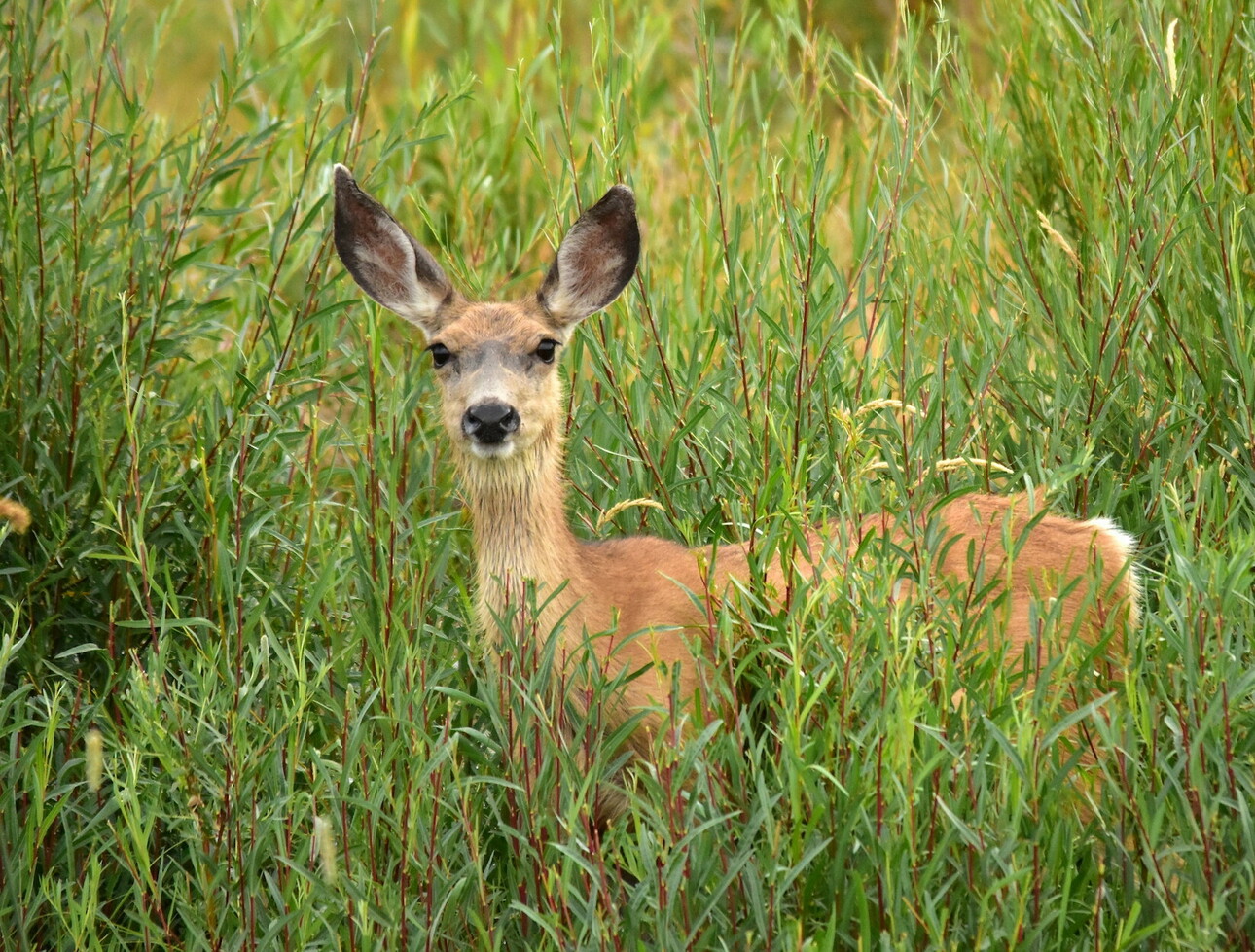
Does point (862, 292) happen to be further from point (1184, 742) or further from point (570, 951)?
point (570, 951)

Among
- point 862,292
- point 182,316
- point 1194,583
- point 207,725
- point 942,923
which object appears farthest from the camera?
point 182,316

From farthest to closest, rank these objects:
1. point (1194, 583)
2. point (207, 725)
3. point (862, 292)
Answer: point (862, 292)
point (207, 725)
point (1194, 583)

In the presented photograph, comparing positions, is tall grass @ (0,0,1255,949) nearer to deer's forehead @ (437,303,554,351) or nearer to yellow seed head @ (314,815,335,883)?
yellow seed head @ (314,815,335,883)

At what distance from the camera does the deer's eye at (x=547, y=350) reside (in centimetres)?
472

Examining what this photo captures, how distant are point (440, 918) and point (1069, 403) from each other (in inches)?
81.0

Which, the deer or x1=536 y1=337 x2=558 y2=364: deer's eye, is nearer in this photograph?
the deer

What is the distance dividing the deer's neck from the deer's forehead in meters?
0.36

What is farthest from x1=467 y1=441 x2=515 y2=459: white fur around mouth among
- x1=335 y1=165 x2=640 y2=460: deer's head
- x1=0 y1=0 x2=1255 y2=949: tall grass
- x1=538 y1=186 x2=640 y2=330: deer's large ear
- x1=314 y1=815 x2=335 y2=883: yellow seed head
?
x1=314 y1=815 x2=335 y2=883: yellow seed head

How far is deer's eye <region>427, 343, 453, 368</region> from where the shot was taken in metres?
4.73

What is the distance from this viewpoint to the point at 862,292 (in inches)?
151

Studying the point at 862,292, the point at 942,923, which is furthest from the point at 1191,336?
the point at 942,923

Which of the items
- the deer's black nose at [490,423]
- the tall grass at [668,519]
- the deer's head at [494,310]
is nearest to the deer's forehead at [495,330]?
the deer's head at [494,310]

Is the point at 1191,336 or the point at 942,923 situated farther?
the point at 1191,336

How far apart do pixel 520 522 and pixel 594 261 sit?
33.1 inches
